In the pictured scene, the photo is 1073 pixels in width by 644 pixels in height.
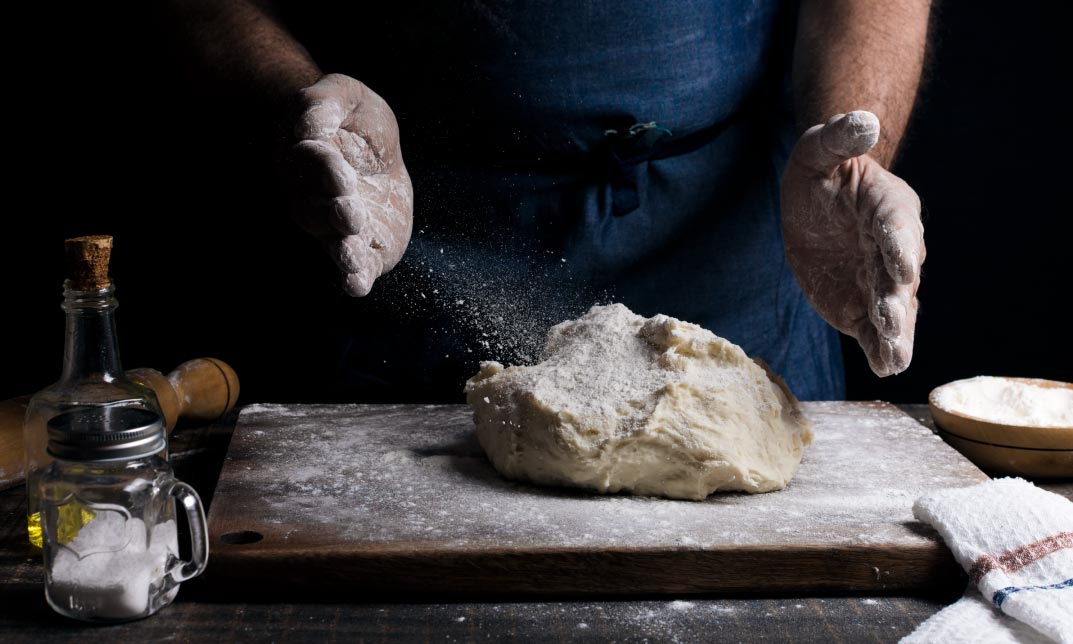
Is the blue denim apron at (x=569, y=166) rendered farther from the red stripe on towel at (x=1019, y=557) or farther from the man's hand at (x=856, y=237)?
the red stripe on towel at (x=1019, y=557)

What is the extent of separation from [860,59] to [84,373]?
70.9 inches

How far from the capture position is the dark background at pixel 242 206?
2627 mm

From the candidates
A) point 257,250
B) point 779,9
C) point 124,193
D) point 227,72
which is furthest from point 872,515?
point 124,193

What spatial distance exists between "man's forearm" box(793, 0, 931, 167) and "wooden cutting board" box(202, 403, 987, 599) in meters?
0.86

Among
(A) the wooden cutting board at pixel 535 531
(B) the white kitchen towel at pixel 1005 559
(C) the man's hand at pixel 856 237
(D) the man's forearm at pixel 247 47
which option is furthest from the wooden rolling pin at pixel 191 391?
(B) the white kitchen towel at pixel 1005 559

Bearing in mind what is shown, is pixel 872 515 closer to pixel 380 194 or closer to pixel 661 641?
pixel 661 641

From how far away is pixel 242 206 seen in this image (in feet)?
9.06

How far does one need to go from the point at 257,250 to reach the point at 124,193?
404 millimetres

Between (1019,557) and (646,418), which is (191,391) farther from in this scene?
(1019,557)

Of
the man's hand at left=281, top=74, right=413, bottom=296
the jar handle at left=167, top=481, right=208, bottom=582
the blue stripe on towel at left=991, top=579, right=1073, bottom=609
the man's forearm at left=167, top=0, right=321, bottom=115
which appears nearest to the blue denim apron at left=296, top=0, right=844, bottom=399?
the man's forearm at left=167, top=0, right=321, bottom=115

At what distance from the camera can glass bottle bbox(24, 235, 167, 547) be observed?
1274mm

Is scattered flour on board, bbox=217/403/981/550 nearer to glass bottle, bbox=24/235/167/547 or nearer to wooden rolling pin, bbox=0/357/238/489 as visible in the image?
wooden rolling pin, bbox=0/357/238/489

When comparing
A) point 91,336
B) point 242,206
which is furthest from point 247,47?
point 91,336

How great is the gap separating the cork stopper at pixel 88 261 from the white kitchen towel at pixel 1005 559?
1140 mm
